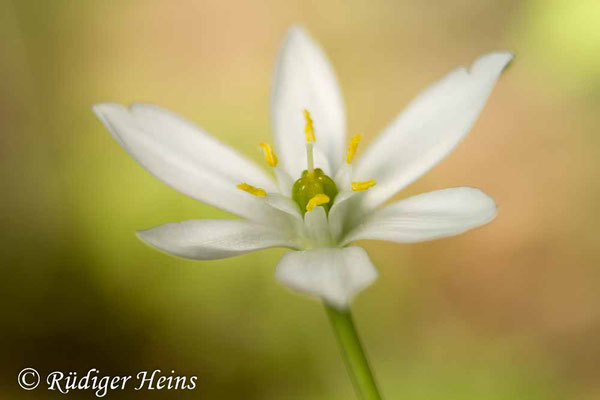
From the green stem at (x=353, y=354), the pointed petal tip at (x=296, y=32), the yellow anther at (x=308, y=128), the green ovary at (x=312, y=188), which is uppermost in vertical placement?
the pointed petal tip at (x=296, y=32)

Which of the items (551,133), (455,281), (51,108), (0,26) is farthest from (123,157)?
(551,133)

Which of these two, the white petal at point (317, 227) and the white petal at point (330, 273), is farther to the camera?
the white petal at point (317, 227)

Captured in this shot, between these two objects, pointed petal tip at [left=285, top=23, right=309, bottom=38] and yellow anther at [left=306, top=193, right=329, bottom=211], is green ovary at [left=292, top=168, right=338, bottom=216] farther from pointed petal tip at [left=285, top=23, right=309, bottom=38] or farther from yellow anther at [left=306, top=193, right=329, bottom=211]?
pointed petal tip at [left=285, top=23, right=309, bottom=38]

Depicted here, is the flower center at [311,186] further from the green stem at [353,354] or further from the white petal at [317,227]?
the green stem at [353,354]

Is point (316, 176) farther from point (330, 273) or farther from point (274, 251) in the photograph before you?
point (274, 251)

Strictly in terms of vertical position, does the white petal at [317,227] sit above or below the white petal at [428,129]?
below

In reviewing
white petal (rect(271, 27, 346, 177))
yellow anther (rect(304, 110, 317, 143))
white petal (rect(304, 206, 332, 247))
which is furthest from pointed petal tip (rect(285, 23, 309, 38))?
white petal (rect(304, 206, 332, 247))

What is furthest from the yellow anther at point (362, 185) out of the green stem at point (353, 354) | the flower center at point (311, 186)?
the green stem at point (353, 354)

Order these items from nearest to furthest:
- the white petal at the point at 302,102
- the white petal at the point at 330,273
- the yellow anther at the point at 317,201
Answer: the white petal at the point at 330,273 < the yellow anther at the point at 317,201 < the white petal at the point at 302,102

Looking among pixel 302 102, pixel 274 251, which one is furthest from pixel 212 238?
pixel 274 251
